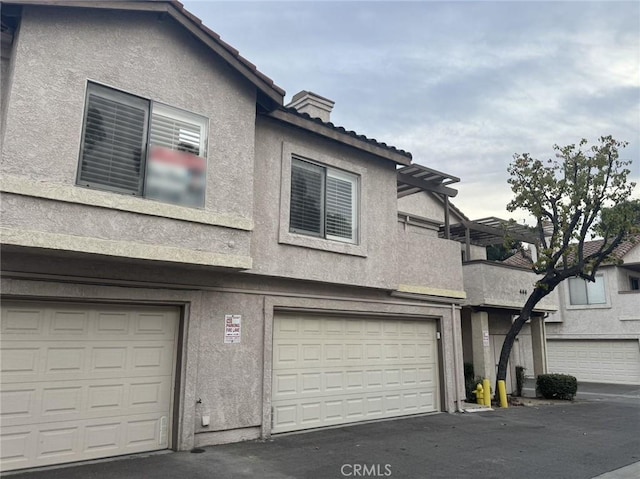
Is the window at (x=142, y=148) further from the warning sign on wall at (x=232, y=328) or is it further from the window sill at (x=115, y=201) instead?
the warning sign on wall at (x=232, y=328)

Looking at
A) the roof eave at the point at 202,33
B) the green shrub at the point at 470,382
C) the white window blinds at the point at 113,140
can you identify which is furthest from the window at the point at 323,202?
the green shrub at the point at 470,382

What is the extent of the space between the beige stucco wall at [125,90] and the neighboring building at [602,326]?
65.4 feet

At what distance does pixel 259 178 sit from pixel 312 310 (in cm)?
276

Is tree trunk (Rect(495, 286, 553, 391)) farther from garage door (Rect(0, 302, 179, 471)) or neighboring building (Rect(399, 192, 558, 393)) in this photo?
garage door (Rect(0, 302, 179, 471))

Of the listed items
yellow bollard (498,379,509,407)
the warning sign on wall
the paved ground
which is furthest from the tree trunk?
the warning sign on wall

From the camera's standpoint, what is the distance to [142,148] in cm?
720

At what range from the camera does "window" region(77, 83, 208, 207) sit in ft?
22.2

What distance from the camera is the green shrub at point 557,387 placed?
15398 millimetres

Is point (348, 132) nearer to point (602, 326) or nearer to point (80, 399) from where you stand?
point (80, 399)

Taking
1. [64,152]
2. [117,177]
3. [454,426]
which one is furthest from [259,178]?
[454,426]

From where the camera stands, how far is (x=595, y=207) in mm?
13070

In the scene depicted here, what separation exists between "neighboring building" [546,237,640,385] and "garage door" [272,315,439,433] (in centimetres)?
1473

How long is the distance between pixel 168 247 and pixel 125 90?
2381mm

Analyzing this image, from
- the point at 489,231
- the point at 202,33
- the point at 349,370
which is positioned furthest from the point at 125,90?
the point at 489,231
